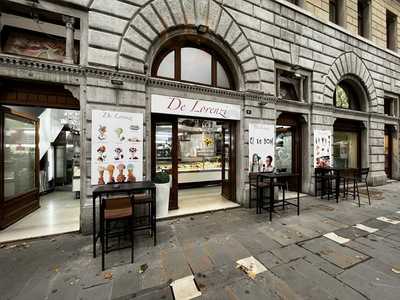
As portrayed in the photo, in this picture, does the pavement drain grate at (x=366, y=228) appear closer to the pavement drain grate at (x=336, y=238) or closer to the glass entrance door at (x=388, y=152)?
the pavement drain grate at (x=336, y=238)

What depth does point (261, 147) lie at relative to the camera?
255 inches

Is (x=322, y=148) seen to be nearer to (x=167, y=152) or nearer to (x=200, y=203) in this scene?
(x=200, y=203)

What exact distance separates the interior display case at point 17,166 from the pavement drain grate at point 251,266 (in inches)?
214

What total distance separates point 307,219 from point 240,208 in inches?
74.2

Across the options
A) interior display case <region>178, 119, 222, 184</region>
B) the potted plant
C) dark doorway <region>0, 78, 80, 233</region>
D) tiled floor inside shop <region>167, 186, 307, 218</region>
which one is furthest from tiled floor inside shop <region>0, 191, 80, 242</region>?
interior display case <region>178, 119, 222, 184</region>

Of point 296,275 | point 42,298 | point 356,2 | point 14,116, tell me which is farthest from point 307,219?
point 356,2

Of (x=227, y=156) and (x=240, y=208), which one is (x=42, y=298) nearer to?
(x=240, y=208)

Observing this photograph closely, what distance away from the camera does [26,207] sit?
17.5 feet

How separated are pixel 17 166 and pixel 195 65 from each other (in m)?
5.96

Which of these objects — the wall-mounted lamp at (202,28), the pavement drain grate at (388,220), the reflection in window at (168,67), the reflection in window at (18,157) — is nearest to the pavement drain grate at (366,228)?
the pavement drain grate at (388,220)

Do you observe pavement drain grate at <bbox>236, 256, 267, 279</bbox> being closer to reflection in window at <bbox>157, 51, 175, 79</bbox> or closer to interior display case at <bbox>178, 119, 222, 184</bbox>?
reflection in window at <bbox>157, 51, 175, 79</bbox>

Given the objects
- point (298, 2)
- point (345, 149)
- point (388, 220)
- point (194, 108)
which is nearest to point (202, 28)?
point (194, 108)

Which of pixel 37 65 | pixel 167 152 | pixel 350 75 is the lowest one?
pixel 167 152

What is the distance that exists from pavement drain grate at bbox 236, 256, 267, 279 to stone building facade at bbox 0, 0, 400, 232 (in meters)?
3.00
